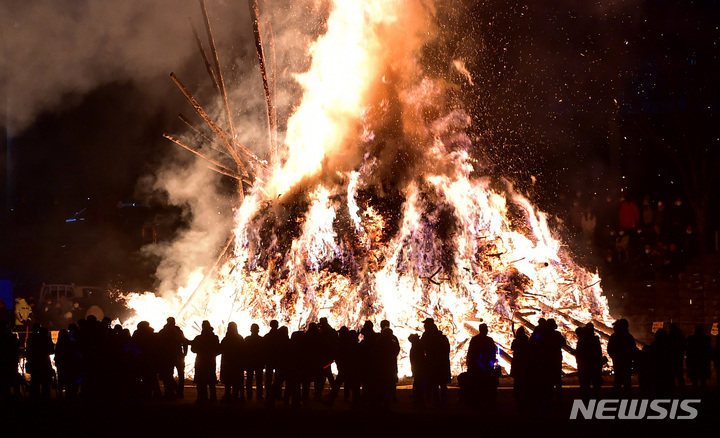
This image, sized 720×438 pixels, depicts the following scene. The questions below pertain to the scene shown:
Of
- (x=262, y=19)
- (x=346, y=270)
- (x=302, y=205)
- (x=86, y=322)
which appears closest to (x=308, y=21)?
(x=262, y=19)

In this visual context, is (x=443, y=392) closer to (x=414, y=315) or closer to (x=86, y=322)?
(x=414, y=315)

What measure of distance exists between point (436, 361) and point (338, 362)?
4.84 feet

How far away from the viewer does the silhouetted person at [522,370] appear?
10359 millimetres

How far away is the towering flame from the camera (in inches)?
604

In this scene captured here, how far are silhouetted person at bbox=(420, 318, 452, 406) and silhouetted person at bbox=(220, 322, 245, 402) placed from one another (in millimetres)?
2852

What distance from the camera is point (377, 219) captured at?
15883 millimetres

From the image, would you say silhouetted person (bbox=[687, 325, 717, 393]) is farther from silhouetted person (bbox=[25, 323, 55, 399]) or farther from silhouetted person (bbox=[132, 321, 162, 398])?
silhouetted person (bbox=[25, 323, 55, 399])

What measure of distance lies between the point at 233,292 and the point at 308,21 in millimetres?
6143

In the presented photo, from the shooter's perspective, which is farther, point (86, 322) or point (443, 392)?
point (86, 322)

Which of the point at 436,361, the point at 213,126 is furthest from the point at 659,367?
the point at 213,126

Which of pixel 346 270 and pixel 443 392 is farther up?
pixel 346 270

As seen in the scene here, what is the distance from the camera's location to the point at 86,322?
12.7 m

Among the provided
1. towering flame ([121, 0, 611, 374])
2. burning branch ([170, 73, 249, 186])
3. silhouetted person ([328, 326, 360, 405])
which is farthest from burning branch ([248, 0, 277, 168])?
silhouetted person ([328, 326, 360, 405])

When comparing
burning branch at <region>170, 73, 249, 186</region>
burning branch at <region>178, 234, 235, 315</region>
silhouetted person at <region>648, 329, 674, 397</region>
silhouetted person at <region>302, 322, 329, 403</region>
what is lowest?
silhouetted person at <region>648, 329, 674, 397</region>
